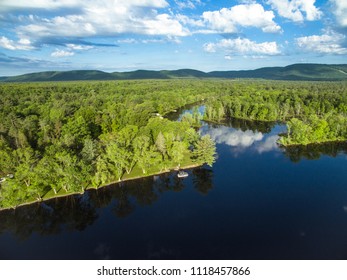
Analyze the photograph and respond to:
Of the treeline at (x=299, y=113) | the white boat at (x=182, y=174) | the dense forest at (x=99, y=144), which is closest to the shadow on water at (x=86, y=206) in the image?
the white boat at (x=182, y=174)

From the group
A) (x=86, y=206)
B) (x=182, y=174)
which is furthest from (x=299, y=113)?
(x=86, y=206)

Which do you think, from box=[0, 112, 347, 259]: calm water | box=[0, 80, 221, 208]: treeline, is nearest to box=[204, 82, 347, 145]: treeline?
box=[0, 112, 347, 259]: calm water

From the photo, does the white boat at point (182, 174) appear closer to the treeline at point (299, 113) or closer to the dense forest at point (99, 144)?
the dense forest at point (99, 144)

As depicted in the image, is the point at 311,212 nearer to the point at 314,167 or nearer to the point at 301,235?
the point at 301,235

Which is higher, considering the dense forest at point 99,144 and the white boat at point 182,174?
the dense forest at point 99,144

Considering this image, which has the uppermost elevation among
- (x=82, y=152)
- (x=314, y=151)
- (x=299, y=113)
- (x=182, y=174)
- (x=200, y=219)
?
(x=299, y=113)

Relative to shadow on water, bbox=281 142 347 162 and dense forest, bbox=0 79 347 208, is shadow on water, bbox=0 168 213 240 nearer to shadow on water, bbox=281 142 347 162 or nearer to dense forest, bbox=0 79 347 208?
dense forest, bbox=0 79 347 208

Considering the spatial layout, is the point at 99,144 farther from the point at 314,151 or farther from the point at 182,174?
the point at 314,151

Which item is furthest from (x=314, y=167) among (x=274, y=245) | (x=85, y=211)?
(x=85, y=211)
